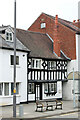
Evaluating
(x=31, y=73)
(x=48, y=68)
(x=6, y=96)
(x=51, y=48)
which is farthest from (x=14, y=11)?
(x=51, y=48)

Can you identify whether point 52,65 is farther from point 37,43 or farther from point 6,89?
point 6,89

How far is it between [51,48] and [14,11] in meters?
17.0

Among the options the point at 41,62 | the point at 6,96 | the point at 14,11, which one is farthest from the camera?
the point at 41,62

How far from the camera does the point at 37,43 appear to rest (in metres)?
32.2

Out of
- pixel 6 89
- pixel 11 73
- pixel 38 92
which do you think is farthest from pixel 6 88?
pixel 38 92

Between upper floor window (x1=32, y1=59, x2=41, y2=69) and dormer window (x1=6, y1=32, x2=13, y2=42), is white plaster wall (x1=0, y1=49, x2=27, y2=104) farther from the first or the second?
upper floor window (x1=32, y1=59, x2=41, y2=69)

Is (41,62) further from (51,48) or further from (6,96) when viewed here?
(6,96)

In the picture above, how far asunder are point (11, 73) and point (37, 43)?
8374 millimetres

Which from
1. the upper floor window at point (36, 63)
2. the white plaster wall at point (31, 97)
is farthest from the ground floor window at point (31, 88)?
the upper floor window at point (36, 63)

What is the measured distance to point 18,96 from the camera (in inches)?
1004

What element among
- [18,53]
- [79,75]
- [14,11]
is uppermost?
[14,11]

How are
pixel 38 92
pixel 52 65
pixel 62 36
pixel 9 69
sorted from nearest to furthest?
pixel 9 69 < pixel 38 92 < pixel 52 65 < pixel 62 36

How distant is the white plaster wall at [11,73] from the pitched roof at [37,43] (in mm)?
2281

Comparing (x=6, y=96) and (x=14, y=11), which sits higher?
(x=14, y=11)
